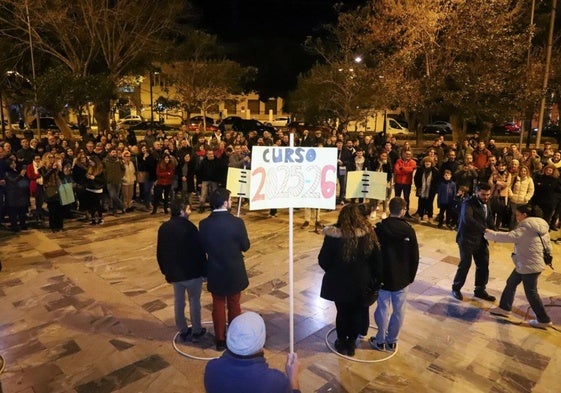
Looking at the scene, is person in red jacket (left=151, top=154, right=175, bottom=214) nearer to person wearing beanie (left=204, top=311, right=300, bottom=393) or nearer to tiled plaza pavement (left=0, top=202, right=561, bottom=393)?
tiled plaza pavement (left=0, top=202, right=561, bottom=393)

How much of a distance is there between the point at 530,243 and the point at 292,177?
3237mm

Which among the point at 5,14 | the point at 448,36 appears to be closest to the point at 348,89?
the point at 448,36

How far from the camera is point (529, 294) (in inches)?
233

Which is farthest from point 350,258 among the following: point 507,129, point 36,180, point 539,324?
point 507,129

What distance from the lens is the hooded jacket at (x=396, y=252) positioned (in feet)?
16.4

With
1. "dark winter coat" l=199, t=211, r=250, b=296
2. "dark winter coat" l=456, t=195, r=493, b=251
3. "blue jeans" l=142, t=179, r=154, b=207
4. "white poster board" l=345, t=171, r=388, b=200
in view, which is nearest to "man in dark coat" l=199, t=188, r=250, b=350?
"dark winter coat" l=199, t=211, r=250, b=296

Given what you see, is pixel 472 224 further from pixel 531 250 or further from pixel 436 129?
pixel 436 129

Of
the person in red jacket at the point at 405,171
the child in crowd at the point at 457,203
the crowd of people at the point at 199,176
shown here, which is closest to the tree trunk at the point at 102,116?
the crowd of people at the point at 199,176

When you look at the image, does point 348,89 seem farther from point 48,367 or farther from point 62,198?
point 48,367

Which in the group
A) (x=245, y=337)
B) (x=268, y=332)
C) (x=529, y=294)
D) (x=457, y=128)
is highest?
(x=457, y=128)

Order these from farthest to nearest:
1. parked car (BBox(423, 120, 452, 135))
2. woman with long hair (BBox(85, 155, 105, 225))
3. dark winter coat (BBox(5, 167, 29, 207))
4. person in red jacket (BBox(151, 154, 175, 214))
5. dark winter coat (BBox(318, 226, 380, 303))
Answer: parked car (BBox(423, 120, 452, 135)) → person in red jacket (BBox(151, 154, 175, 214)) → woman with long hair (BBox(85, 155, 105, 225)) → dark winter coat (BBox(5, 167, 29, 207)) → dark winter coat (BBox(318, 226, 380, 303))

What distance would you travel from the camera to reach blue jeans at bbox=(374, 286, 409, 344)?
16.9 feet

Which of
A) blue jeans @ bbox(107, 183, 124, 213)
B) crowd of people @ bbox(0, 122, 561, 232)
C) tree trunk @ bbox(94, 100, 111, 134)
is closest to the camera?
crowd of people @ bbox(0, 122, 561, 232)

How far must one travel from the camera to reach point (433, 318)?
6273 millimetres
